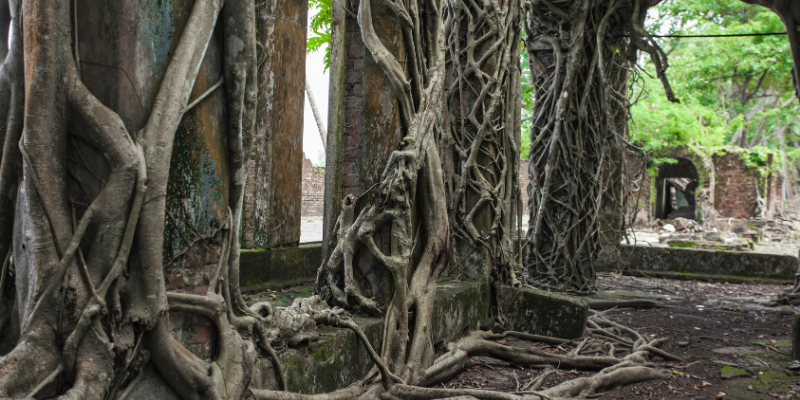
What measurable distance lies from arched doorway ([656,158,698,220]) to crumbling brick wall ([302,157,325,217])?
11451mm

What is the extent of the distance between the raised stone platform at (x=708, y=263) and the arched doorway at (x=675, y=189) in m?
10.3

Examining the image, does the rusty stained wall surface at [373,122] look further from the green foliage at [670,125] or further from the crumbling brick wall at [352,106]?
the green foliage at [670,125]

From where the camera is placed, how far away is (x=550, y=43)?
6.55 metres

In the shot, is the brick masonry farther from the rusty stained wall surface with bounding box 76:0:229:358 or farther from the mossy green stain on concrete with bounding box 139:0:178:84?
the mossy green stain on concrete with bounding box 139:0:178:84

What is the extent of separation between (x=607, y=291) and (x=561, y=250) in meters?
0.99

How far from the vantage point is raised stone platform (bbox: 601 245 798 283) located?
7.98 m

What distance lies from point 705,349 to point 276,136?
12.5 feet

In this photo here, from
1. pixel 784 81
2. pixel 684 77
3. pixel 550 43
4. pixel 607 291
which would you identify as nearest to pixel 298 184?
pixel 550 43

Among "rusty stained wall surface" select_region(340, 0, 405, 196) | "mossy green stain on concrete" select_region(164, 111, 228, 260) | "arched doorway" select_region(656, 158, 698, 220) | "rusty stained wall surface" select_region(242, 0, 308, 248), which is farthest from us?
"arched doorway" select_region(656, 158, 698, 220)

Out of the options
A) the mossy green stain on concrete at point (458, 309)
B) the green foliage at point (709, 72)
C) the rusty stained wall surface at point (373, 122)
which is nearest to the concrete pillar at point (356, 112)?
the rusty stained wall surface at point (373, 122)

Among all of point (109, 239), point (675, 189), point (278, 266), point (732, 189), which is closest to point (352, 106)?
point (278, 266)

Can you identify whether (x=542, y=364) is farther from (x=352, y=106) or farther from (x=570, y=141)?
(x=570, y=141)

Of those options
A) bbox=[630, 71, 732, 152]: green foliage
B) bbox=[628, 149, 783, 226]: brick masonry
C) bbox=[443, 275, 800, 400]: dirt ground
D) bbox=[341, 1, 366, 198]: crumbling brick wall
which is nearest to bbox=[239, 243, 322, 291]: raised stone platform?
bbox=[341, 1, 366, 198]: crumbling brick wall

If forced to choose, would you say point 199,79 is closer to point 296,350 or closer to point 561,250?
point 296,350
